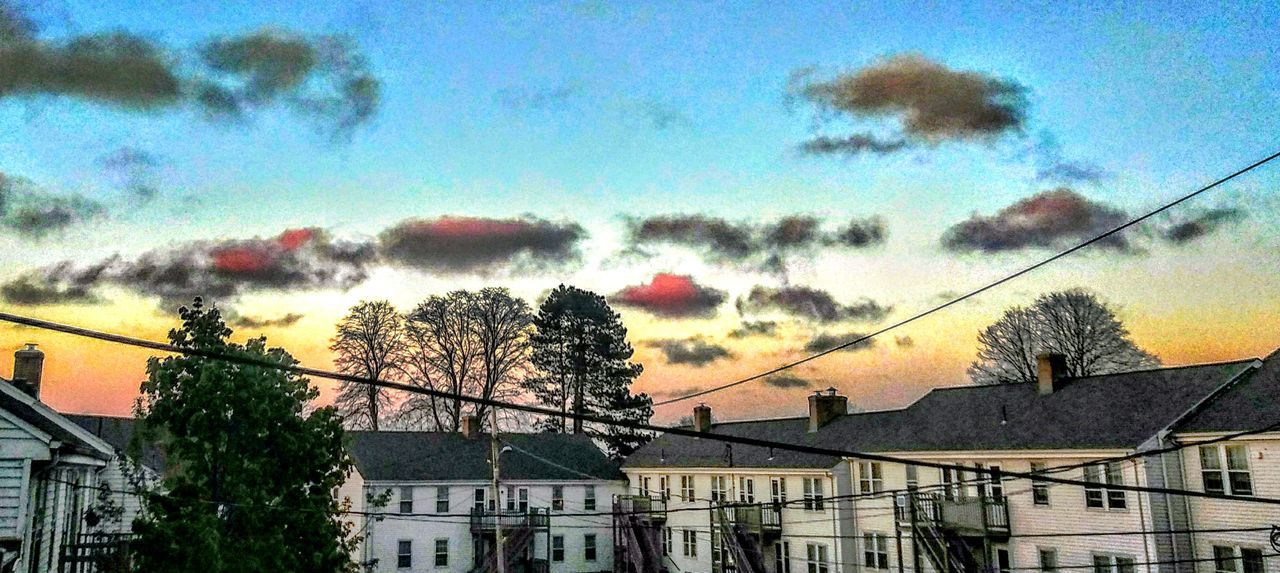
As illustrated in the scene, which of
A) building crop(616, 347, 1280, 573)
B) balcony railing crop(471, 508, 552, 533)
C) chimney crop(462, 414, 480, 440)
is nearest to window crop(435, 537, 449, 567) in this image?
balcony railing crop(471, 508, 552, 533)

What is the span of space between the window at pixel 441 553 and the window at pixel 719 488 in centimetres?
1420

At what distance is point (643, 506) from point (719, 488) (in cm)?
676

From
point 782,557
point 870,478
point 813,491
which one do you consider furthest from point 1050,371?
point 782,557

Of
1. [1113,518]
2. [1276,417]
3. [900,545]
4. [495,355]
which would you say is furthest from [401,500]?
[1276,417]

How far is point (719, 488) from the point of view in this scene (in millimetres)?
48031

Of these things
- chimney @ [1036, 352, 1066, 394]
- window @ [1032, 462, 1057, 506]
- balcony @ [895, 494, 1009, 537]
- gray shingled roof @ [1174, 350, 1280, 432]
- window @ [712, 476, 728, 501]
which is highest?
chimney @ [1036, 352, 1066, 394]

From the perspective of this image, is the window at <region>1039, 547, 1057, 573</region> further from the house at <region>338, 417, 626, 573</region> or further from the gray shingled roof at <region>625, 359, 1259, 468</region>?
the house at <region>338, 417, 626, 573</region>

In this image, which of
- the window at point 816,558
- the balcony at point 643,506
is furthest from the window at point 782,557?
the balcony at point 643,506

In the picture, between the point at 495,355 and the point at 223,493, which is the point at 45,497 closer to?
the point at 223,493

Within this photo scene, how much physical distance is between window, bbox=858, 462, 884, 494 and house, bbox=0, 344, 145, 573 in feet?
89.2

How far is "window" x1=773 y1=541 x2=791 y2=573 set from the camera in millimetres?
42831

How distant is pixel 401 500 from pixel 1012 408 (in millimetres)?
30910

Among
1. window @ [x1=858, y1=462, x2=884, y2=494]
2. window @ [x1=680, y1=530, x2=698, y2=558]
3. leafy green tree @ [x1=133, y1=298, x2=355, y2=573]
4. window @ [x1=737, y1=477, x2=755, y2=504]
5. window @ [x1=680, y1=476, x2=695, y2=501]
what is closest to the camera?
leafy green tree @ [x1=133, y1=298, x2=355, y2=573]

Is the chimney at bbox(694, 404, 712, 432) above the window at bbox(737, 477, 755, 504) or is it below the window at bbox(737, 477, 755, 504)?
above
